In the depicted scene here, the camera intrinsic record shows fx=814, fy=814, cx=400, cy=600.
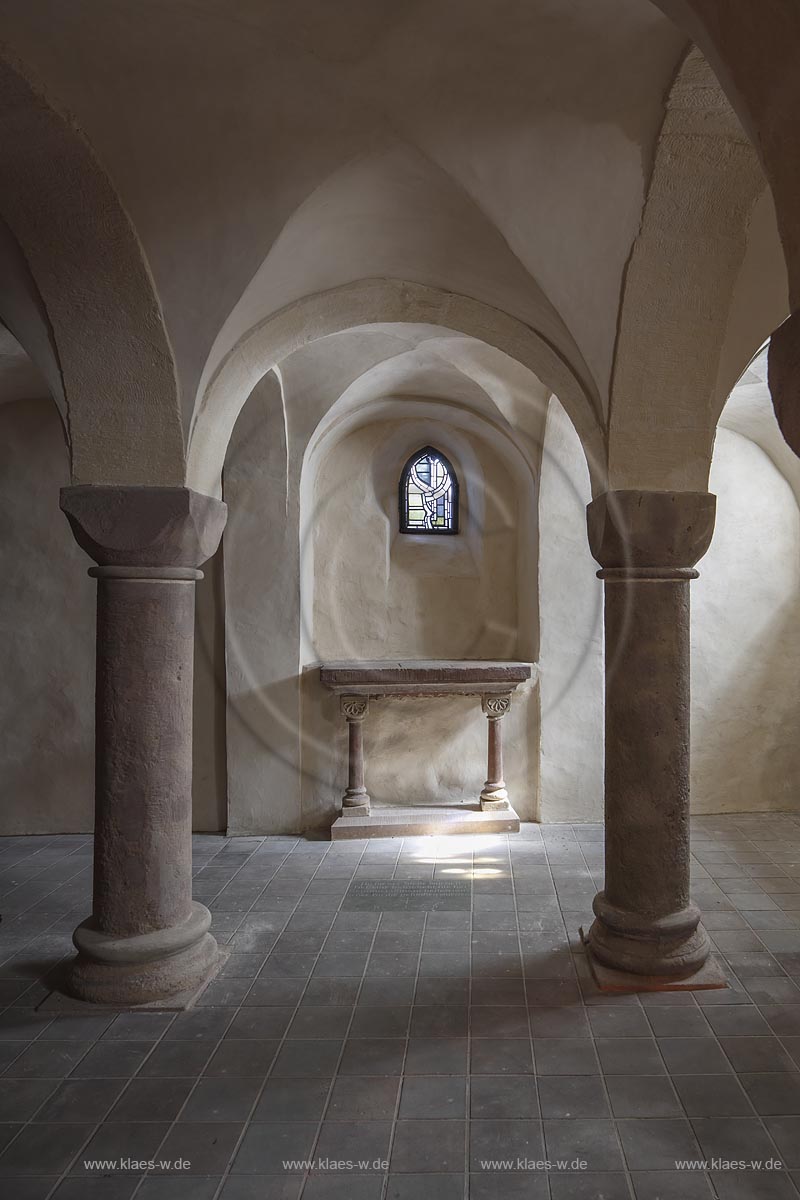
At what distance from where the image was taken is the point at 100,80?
10.2 feet

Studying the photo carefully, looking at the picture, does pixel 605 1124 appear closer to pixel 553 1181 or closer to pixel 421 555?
pixel 553 1181

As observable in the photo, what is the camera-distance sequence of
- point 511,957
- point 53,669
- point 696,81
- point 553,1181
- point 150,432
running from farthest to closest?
point 53,669
point 511,957
point 150,432
point 696,81
point 553,1181

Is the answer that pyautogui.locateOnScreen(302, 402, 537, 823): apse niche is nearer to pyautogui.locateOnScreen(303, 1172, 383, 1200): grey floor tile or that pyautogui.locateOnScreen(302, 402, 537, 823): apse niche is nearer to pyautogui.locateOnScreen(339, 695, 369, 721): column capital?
pyautogui.locateOnScreen(339, 695, 369, 721): column capital

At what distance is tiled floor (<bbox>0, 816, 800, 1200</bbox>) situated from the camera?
2.69 meters

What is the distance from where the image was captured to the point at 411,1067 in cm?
331

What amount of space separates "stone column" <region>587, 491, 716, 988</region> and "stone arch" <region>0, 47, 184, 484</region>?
7.58ft

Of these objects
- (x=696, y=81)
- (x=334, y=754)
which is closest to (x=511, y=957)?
(x=334, y=754)

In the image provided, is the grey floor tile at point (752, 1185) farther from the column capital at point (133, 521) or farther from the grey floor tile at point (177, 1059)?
the column capital at point (133, 521)

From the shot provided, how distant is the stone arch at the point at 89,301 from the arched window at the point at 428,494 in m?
4.51

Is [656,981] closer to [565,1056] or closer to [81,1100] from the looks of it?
[565,1056]

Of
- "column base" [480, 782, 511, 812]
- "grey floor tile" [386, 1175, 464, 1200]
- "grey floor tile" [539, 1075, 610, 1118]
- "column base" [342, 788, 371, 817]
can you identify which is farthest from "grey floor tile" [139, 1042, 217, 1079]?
"column base" [480, 782, 511, 812]

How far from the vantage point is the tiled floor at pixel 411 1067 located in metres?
2.69

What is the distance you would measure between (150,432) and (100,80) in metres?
1.44

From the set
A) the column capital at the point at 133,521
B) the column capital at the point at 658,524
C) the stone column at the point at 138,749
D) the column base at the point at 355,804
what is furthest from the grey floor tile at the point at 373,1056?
the column base at the point at 355,804
